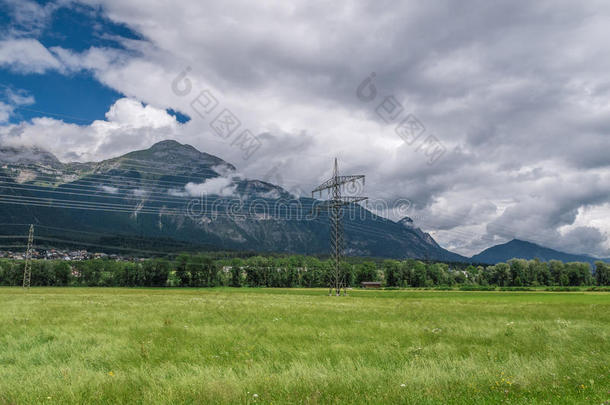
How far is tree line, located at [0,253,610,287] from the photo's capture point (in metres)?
133

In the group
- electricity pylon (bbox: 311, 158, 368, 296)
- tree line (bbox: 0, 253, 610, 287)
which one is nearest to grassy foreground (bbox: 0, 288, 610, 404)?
electricity pylon (bbox: 311, 158, 368, 296)

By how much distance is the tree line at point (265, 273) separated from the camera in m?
133

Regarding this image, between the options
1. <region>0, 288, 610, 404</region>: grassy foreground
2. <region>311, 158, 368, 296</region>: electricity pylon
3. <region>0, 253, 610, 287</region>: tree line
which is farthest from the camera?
<region>0, 253, 610, 287</region>: tree line

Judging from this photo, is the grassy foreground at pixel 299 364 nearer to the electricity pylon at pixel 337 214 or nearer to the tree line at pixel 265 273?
the electricity pylon at pixel 337 214

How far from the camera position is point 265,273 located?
15062cm

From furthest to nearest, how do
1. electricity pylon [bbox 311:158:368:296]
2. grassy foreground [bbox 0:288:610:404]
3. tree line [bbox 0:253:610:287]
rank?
tree line [bbox 0:253:610:287] < electricity pylon [bbox 311:158:368:296] < grassy foreground [bbox 0:288:610:404]

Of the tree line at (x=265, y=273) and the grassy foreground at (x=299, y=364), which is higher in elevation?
the grassy foreground at (x=299, y=364)

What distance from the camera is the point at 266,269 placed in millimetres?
151375

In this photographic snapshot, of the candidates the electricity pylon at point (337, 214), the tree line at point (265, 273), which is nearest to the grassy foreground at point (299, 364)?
the electricity pylon at point (337, 214)

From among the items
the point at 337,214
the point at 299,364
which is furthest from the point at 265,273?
the point at 299,364

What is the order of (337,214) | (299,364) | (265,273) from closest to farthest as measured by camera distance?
(299,364) → (337,214) → (265,273)

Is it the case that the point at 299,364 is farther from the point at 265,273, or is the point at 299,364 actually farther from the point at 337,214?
the point at 265,273

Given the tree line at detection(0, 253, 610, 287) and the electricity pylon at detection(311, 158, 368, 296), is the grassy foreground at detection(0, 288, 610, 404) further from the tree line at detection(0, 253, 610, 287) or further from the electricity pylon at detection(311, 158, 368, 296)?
the tree line at detection(0, 253, 610, 287)

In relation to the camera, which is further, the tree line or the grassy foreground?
the tree line
